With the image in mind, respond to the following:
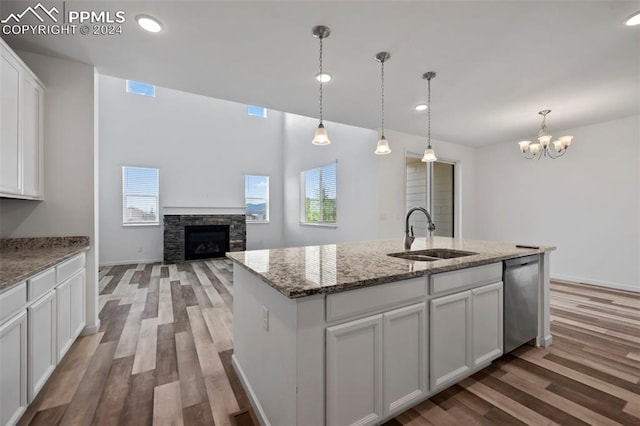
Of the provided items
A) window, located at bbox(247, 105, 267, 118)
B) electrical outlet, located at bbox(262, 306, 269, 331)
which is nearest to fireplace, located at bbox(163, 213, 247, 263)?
window, located at bbox(247, 105, 267, 118)

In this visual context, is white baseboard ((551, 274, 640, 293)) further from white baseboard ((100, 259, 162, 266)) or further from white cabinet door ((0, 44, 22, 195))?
white baseboard ((100, 259, 162, 266))

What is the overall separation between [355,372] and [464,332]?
0.97 m

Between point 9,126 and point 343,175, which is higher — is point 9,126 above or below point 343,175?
below

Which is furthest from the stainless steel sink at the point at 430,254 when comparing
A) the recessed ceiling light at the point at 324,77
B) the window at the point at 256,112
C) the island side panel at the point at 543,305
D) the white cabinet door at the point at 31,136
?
the window at the point at 256,112

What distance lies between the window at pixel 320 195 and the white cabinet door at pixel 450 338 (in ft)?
13.2

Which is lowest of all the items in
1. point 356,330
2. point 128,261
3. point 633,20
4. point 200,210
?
point 128,261

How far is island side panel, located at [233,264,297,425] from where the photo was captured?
1.29 meters

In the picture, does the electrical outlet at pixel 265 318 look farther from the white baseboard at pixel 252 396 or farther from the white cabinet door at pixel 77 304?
the white cabinet door at pixel 77 304

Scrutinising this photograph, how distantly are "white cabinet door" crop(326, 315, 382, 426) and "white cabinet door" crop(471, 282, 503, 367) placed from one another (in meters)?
0.95

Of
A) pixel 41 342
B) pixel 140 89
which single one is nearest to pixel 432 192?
pixel 41 342

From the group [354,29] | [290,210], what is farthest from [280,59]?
[290,210]

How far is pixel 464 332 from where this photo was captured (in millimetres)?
1928

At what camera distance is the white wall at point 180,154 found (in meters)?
6.15

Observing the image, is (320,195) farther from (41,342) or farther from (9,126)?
(41,342)
